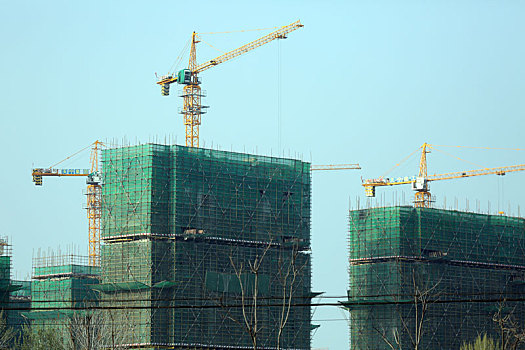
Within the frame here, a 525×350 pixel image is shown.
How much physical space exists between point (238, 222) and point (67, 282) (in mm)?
47836

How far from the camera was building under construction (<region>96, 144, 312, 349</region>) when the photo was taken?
12775 centimetres

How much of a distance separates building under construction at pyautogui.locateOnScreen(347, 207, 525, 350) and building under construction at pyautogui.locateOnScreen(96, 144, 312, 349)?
15.0m

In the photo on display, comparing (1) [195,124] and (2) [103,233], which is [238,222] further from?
(1) [195,124]

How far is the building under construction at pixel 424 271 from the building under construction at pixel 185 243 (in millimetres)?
15021

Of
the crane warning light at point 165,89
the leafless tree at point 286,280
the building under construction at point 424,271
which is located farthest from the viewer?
the crane warning light at point 165,89

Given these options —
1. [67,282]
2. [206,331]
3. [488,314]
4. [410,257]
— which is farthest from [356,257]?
[67,282]

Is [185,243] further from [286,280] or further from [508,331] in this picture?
[508,331]

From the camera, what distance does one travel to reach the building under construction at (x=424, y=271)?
147500mm

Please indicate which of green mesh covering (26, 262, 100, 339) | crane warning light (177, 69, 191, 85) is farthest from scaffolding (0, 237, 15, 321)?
crane warning light (177, 69, 191, 85)

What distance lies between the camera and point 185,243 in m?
131

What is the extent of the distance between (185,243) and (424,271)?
38.2 meters

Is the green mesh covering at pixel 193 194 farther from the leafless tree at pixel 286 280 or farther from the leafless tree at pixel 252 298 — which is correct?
the leafless tree at pixel 252 298

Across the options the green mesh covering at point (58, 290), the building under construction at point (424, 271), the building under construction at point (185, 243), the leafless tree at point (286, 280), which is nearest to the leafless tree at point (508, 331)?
the building under construction at point (424, 271)

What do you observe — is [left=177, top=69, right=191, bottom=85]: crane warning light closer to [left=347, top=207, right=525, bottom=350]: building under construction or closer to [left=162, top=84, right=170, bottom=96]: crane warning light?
[left=162, top=84, right=170, bottom=96]: crane warning light
